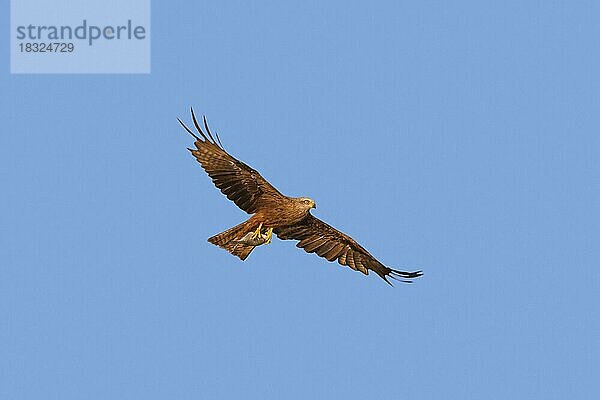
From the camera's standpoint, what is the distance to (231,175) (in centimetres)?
1805

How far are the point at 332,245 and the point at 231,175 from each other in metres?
2.17

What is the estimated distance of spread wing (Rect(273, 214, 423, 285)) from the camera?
1877 centimetres

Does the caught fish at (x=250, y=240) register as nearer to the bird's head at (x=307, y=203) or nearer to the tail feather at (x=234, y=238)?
the tail feather at (x=234, y=238)

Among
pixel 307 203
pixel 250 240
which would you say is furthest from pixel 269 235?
pixel 307 203

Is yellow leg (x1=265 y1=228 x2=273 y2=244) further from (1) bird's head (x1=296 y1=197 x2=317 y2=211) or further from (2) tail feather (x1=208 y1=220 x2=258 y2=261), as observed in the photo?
(1) bird's head (x1=296 y1=197 x2=317 y2=211)

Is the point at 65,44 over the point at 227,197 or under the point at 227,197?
over

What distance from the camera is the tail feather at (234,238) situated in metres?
17.8

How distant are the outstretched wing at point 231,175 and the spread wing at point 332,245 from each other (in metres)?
0.81

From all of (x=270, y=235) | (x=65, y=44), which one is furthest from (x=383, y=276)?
(x=65, y=44)

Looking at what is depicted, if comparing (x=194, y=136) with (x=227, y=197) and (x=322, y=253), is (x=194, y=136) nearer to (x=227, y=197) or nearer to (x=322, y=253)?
(x=227, y=197)

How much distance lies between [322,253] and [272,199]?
153 centimetres

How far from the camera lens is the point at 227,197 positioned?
18125 mm

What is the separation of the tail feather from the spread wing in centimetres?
89

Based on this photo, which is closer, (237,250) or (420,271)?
(237,250)
